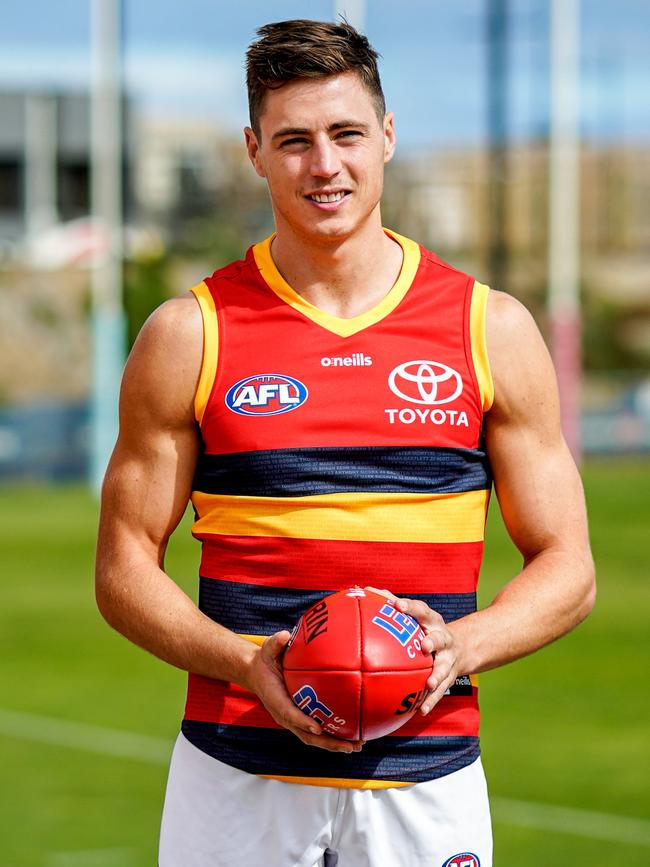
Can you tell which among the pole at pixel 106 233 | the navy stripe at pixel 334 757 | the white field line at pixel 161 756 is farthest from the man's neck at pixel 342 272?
the pole at pixel 106 233

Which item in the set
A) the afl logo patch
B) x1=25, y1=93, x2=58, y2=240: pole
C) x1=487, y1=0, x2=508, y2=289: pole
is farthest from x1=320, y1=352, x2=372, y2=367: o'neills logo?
x1=25, y1=93, x2=58, y2=240: pole

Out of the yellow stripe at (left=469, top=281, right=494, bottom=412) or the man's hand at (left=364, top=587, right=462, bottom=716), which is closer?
the man's hand at (left=364, top=587, right=462, bottom=716)

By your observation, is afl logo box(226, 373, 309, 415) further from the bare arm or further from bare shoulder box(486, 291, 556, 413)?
bare shoulder box(486, 291, 556, 413)

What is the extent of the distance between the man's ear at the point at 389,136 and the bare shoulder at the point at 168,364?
49cm

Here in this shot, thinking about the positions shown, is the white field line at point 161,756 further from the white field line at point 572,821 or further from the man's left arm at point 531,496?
the man's left arm at point 531,496

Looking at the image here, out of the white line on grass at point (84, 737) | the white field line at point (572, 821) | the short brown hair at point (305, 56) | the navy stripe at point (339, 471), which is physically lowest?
the white line on grass at point (84, 737)

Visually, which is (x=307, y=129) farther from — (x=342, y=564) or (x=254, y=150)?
(x=342, y=564)

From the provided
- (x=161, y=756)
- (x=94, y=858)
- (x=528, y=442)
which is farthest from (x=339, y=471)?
(x=161, y=756)

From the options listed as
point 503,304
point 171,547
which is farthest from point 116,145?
point 503,304

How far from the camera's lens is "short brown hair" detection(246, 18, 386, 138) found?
3119mm

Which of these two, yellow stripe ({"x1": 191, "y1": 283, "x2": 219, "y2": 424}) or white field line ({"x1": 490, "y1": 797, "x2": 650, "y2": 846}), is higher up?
yellow stripe ({"x1": 191, "y1": 283, "x2": 219, "y2": 424})

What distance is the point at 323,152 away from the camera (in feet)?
10.2

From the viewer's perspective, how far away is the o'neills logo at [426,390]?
3123 mm

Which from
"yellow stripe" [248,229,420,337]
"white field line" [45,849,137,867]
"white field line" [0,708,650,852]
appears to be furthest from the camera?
"white field line" [0,708,650,852]
